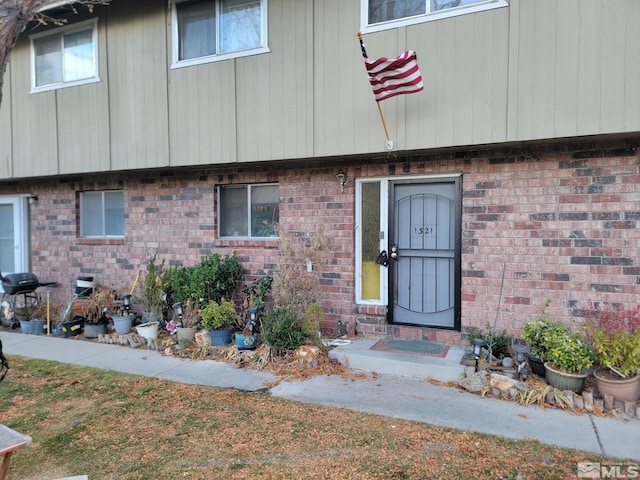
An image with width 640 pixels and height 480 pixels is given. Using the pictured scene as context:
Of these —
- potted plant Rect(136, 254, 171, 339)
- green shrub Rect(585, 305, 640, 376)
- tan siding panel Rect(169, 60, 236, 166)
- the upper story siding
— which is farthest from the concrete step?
tan siding panel Rect(169, 60, 236, 166)

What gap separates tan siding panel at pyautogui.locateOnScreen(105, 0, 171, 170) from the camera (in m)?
6.56

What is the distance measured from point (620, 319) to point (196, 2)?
6949mm

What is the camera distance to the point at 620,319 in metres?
4.33

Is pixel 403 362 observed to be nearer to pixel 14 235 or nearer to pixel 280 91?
pixel 280 91

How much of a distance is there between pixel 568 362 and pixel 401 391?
1.61 meters

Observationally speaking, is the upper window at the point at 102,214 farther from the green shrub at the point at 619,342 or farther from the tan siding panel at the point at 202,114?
the green shrub at the point at 619,342

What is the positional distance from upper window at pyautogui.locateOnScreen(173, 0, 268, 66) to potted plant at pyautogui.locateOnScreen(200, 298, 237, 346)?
3548 mm

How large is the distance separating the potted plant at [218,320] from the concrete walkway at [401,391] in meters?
0.46

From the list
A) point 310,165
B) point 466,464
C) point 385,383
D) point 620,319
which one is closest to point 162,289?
point 310,165

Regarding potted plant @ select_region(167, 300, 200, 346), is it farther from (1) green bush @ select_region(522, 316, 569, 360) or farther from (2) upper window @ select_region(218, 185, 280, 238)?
(1) green bush @ select_region(522, 316, 569, 360)

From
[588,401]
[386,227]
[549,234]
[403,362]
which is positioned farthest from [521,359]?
[386,227]

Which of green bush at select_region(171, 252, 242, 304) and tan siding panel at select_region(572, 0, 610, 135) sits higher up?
tan siding panel at select_region(572, 0, 610, 135)

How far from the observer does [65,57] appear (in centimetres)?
757

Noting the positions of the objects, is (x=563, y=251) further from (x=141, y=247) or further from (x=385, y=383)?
(x=141, y=247)
